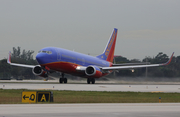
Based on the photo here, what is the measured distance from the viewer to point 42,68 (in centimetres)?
5197

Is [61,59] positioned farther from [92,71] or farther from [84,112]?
[84,112]

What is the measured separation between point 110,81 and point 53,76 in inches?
464

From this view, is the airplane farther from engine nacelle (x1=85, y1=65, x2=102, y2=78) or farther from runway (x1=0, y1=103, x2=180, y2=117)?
runway (x1=0, y1=103, x2=180, y2=117)

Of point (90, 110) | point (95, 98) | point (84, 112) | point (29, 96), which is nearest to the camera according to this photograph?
point (84, 112)

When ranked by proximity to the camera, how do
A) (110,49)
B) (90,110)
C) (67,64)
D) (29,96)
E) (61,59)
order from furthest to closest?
1. (110,49)
2. (67,64)
3. (61,59)
4. (29,96)
5. (90,110)

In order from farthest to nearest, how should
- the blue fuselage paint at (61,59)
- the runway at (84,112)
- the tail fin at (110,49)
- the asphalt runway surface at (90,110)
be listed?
the tail fin at (110,49)
the blue fuselage paint at (61,59)
the asphalt runway surface at (90,110)
the runway at (84,112)

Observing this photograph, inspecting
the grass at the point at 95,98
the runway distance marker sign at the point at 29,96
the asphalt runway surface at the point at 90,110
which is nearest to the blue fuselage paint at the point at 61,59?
the grass at the point at 95,98

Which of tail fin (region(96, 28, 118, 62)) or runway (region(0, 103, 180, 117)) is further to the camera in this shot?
tail fin (region(96, 28, 118, 62))

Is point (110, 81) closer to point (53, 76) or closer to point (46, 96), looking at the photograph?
point (53, 76)

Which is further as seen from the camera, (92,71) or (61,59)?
(92,71)

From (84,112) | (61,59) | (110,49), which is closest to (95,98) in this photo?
(84,112)

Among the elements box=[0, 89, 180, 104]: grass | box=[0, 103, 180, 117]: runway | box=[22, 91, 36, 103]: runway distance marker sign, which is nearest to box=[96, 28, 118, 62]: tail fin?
box=[0, 89, 180, 104]: grass

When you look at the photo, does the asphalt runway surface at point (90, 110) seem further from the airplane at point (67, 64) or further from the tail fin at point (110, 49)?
the tail fin at point (110, 49)

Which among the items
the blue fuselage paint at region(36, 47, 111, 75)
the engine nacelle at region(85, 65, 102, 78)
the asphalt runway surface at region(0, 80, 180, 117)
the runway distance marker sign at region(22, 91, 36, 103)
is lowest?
the asphalt runway surface at region(0, 80, 180, 117)
